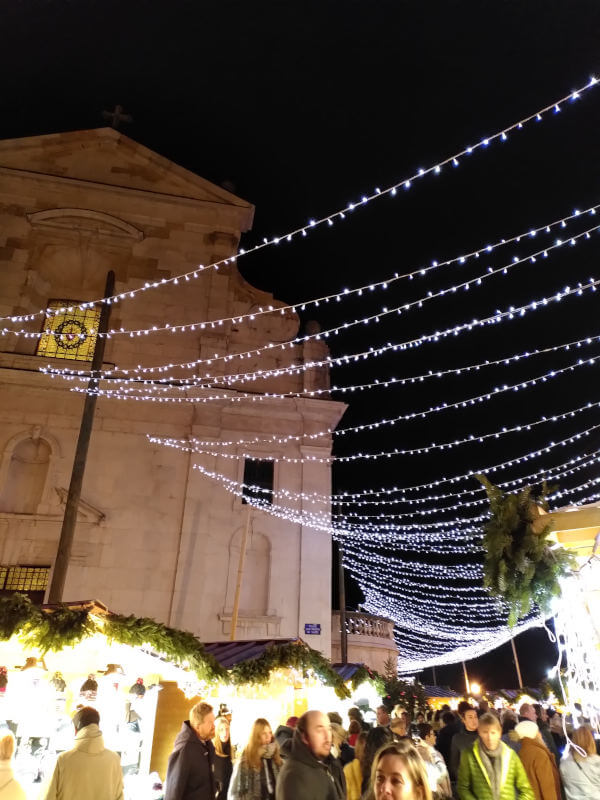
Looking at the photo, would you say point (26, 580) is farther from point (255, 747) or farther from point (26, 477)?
point (255, 747)

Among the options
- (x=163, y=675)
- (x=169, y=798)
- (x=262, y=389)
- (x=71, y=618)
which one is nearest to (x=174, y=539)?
(x=262, y=389)

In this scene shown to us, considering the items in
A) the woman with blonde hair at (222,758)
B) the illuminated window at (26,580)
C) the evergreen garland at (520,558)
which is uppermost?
the illuminated window at (26,580)

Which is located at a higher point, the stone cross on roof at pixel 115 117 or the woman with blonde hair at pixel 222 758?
the stone cross on roof at pixel 115 117

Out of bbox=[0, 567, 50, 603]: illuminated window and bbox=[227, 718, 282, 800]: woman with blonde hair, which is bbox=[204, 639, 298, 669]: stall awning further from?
bbox=[0, 567, 50, 603]: illuminated window

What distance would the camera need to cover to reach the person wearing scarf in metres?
5.20

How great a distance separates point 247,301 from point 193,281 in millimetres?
1901

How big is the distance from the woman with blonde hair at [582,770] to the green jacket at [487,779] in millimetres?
742

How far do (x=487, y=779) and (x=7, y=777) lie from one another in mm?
4187

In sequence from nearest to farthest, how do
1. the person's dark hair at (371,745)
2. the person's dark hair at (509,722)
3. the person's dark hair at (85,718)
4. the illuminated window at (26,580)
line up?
1. the person's dark hair at (85,718)
2. the person's dark hair at (371,745)
3. the person's dark hair at (509,722)
4. the illuminated window at (26,580)

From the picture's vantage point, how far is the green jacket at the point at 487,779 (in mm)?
5184

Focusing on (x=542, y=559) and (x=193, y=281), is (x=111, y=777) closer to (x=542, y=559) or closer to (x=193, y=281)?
(x=542, y=559)

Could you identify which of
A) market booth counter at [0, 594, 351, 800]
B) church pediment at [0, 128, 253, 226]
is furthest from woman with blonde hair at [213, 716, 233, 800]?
church pediment at [0, 128, 253, 226]

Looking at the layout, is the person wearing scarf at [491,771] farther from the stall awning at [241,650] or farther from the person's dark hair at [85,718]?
the stall awning at [241,650]

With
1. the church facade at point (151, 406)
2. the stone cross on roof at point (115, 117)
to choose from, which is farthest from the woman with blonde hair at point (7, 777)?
the stone cross on roof at point (115, 117)
